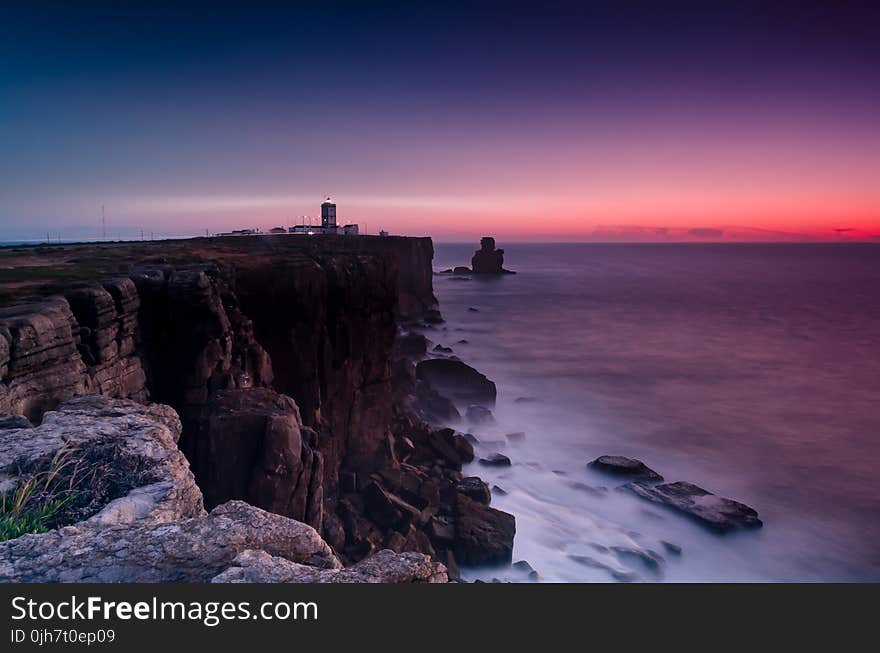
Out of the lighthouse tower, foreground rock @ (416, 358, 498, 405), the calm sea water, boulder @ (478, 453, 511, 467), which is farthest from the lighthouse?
boulder @ (478, 453, 511, 467)

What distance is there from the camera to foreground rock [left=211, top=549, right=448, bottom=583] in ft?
15.3

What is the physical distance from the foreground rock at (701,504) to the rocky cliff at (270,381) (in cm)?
1017

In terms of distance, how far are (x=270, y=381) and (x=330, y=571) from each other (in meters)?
17.0

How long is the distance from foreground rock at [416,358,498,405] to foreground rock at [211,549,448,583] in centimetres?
3749

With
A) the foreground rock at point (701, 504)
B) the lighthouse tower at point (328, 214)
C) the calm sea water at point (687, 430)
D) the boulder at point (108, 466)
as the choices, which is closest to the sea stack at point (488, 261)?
the calm sea water at point (687, 430)

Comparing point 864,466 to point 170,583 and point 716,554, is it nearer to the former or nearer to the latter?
point 716,554

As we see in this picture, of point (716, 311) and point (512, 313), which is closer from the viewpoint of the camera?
point (512, 313)

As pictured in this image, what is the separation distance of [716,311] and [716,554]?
8089 cm

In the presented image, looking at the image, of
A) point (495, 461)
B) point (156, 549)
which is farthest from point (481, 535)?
point (156, 549)

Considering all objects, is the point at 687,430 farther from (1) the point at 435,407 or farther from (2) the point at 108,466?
(2) the point at 108,466

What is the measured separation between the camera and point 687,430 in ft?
131

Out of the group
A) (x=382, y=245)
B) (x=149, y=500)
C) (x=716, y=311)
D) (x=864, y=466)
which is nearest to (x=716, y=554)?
(x=864, y=466)

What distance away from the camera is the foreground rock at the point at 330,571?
4.67 m

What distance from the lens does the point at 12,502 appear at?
5.63 meters
